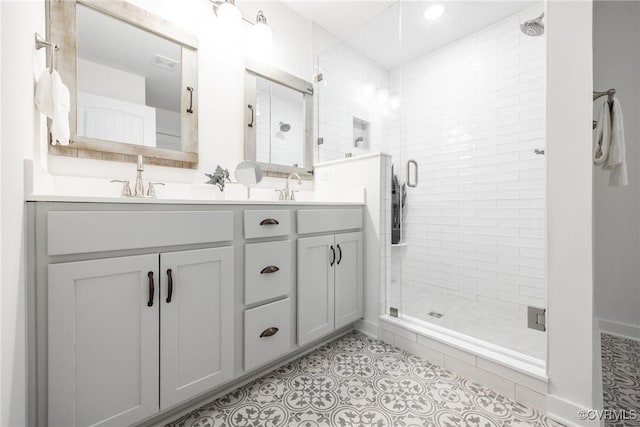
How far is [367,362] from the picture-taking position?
164 cm

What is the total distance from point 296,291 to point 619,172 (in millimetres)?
1827

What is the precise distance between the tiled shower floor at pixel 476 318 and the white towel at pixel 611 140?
94cm

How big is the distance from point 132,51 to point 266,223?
3.90 ft

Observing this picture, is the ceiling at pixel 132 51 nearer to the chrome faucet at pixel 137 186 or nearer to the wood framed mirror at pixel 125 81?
the wood framed mirror at pixel 125 81

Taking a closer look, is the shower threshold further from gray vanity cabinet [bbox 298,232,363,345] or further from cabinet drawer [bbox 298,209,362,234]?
cabinet drawer [bbox 298,209,362,234]

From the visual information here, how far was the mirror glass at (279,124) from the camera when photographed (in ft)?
6.89

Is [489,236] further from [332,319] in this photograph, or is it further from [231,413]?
[231,413]

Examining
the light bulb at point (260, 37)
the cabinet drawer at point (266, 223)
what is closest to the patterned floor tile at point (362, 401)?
the cabinet drawer at point (266, 223)

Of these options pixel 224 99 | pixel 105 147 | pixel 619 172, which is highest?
pixel 224 99

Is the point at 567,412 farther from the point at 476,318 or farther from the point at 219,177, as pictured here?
the point at 219,177

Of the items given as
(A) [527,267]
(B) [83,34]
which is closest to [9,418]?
(B) [83,34]

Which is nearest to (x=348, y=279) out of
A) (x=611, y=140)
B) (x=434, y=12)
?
(x=611, y=140)

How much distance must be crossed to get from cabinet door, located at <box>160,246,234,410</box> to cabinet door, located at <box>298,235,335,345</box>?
0.45 m

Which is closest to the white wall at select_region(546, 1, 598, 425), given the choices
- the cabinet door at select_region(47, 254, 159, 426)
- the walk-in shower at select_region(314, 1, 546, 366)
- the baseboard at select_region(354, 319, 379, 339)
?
the walk-in shower at select_region(314, 1, 546, 366)
